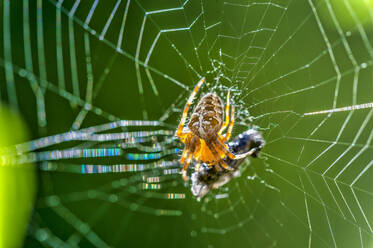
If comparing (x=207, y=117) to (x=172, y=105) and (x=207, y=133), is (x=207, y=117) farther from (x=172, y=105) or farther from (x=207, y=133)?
(x=172, y=105)

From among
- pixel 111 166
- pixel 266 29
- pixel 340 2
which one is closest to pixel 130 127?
pixel 111 166

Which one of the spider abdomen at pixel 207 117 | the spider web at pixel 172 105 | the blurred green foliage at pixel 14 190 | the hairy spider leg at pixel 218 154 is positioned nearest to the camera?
the spider abdomen at pixel 207 117

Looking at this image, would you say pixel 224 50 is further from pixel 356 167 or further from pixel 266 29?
pixel 356 167

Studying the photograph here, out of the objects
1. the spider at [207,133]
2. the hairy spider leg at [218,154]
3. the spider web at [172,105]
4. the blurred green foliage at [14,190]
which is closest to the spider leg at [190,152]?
the spider at [207,133]

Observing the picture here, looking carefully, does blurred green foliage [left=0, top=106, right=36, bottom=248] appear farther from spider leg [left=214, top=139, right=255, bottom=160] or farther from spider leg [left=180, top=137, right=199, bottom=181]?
spider leg [left=214, top=139, right=255, bottom=160]

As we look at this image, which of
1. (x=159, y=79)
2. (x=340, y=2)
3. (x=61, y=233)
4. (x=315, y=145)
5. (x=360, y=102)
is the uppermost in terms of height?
(x=340, y=2)

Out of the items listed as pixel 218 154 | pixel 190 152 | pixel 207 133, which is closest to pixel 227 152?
pixel 218 154

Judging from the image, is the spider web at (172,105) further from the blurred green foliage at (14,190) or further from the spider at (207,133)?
the spider at (207,133)
